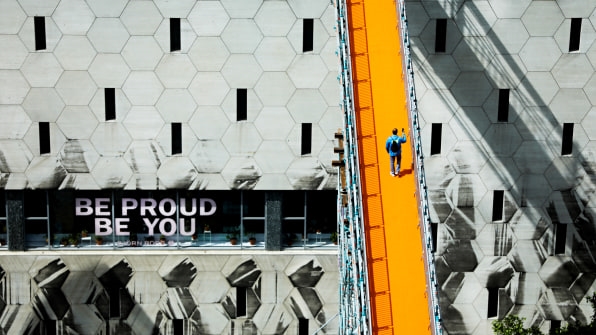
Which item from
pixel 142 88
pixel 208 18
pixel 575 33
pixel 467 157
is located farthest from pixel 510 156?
pixel 142 88

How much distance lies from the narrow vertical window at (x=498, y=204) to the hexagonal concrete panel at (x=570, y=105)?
8.40ft

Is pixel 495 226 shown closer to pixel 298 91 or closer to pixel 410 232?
pixel 298 91

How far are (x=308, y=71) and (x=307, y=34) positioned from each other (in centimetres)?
98

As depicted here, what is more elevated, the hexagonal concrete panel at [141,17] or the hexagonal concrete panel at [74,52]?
the hexagonal concrete panel at [141,17]

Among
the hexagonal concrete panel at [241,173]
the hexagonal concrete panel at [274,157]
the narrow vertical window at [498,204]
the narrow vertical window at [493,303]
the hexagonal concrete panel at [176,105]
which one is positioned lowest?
the narrow vertical window at [493,303]

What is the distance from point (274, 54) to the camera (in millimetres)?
20938

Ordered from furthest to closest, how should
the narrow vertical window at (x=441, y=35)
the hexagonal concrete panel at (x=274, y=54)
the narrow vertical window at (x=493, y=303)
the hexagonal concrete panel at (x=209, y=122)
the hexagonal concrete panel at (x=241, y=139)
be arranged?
the narrow vertical window at (x=493, y=303)
the hexagonal concrete panel at (x=241, y=139)
the hexagonal concrete panel at (x=209, y=122)
the narrow vertical window at (x=441, y=35)
the hexagonal concrete panel at (x=274, y=54)

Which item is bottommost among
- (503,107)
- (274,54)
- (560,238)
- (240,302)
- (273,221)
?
(240,302)

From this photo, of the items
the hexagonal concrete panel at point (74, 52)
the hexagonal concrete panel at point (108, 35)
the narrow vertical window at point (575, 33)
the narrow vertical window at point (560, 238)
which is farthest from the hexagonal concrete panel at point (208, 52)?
the narrow vertical window at point (560, 238)

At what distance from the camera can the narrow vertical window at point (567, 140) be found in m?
21.6

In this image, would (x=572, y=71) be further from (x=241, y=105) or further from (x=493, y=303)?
(x=241, y=105)

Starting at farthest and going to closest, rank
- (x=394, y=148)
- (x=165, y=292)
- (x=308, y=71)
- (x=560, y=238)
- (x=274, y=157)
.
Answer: (x=560, y=238) → (x=165, y=292) → (x=274, y=157) → (x=308, y=71) → (x=394, y=148)

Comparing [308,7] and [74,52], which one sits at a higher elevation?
[308,7]

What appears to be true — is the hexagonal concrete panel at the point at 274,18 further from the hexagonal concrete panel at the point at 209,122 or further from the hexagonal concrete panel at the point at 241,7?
the hexagonal concrete panel at the point at 209,122
